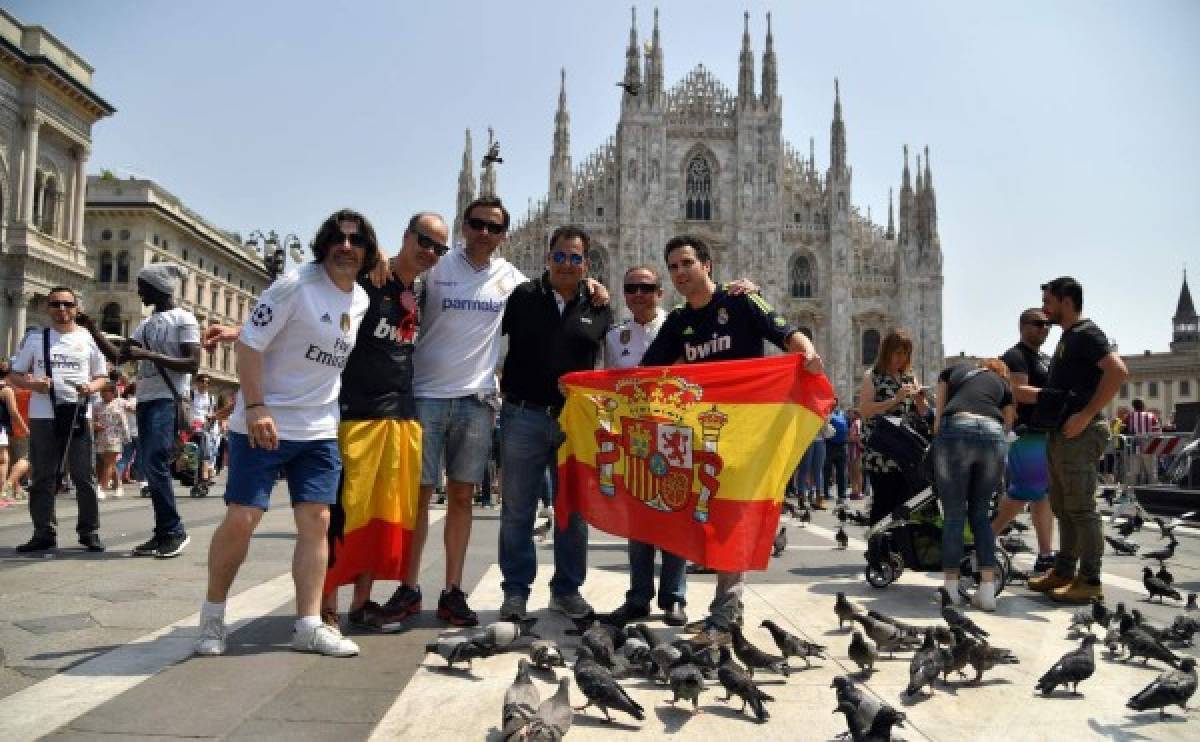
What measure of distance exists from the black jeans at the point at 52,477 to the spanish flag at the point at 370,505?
10.1 feet

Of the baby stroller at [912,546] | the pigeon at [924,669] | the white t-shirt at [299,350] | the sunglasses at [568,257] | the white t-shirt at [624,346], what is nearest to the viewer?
the pigeon at [924,669]

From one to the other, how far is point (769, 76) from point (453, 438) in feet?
149

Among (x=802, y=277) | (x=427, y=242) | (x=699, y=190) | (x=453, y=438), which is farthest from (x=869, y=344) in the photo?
(x=427, y=242)

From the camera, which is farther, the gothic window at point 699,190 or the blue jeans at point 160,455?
the gothic window at point 699,190

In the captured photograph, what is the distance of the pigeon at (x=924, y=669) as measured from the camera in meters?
3.07

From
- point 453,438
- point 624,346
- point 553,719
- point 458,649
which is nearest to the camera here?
point 553,719

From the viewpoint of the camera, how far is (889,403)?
5879 mm

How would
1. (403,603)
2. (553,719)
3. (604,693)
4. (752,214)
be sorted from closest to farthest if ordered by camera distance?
(553,719)
(604,693)
(403,603)
(752,214)

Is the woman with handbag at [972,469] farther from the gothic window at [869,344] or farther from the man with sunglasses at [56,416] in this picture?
the gothic window at [869,344]

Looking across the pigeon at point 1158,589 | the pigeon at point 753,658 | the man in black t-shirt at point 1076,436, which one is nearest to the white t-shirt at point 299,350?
the pigeon at point 753,658

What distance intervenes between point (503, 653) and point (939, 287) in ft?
147

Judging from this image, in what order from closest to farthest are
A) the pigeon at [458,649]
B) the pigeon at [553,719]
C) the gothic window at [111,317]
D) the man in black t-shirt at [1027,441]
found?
1. the pigeon at [553,719]
2. the pigeon at [458,649]
3. the man in black t-shirt at [1027,441]
4. the gothic window at [111,317]

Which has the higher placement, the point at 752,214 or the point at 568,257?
the point at 752,214

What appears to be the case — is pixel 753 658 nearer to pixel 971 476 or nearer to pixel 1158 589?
pixel 971 476
